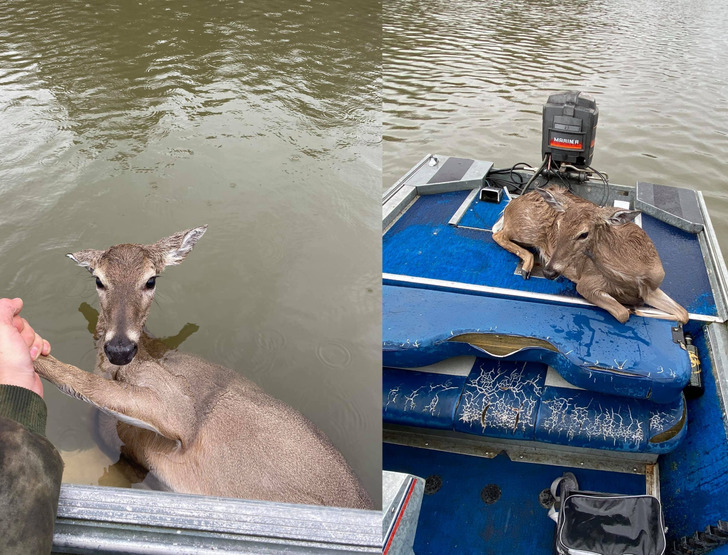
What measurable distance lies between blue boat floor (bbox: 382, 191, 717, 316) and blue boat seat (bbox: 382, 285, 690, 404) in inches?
25.5

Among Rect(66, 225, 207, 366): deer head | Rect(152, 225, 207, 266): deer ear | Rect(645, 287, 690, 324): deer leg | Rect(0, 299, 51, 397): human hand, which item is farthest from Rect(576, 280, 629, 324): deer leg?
Rect(0, 299, 51, 397): human hand

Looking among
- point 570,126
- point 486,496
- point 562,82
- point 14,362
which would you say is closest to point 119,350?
point 14,362

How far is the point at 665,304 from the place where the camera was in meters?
4.19

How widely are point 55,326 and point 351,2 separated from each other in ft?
44.2

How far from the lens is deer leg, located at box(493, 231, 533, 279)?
4.70 metres

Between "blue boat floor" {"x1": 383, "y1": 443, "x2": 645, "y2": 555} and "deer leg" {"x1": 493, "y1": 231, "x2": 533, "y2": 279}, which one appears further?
"deer leg" {"x1": 493, "y1": 231, "x2": 533, "y2": 279}

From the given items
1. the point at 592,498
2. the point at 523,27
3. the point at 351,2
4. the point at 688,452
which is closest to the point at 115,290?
the point at 592,498

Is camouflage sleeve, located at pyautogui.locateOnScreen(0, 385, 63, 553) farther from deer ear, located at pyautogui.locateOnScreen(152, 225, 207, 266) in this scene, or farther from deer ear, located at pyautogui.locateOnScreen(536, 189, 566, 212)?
deer ear, located at pyautogui.locateOnScreen(536, 189, 566, 212)

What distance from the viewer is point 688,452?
3.51m

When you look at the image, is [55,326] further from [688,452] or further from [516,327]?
[688,452]

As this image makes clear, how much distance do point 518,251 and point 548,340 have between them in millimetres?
1587

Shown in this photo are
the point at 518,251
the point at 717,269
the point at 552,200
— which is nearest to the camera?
the point at 552,200

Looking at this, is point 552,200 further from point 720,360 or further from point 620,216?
point 720,360

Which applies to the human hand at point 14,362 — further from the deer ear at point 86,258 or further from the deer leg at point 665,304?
the deer leg at point 665,304
